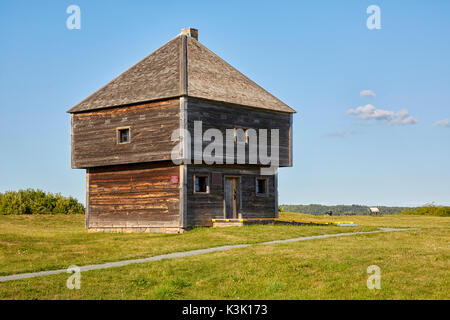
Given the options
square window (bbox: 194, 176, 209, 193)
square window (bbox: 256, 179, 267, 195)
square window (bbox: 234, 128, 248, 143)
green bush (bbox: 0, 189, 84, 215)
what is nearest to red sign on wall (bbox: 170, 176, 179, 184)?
square window (bbox: 194, 176, 209, 193)

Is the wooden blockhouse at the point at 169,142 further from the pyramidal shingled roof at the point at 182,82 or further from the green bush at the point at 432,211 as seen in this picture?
the green bush at the point at 432,211

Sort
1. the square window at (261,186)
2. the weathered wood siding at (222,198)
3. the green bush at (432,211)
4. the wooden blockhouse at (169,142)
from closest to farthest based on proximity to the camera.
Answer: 1. the wooden blockhouse at (169,142)
2. the weathered wood siding at (222,198)
3. the square window at (261,186)
4. the green bush at (432,211)

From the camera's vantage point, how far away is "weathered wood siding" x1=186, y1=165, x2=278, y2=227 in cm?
2856

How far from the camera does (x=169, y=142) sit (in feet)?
91.6

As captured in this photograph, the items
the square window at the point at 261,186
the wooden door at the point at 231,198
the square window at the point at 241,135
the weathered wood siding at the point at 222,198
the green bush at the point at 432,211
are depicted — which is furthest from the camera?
the green bush at the point at 432,211

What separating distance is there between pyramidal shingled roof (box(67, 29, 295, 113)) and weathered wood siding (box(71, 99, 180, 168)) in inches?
18.8

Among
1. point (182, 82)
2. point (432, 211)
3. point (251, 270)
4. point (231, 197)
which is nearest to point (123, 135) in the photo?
point (182, 82)

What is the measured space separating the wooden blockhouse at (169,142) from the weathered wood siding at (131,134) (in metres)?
0.05

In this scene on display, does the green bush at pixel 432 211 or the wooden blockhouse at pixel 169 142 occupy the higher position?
the wooden blockhouse at pixel 169 142

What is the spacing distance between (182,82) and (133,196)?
6.77m

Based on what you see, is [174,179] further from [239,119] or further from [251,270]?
[251,270]

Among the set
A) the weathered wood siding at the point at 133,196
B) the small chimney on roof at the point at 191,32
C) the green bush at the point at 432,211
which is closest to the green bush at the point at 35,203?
the weathered wood siding at the point at 133,196

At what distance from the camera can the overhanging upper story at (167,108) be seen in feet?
92.8

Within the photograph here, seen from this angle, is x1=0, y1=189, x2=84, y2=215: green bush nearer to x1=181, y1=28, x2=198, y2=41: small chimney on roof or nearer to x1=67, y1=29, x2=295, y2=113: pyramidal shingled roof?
x1=67, y1=29, x2=295, y2=113: pyramidal shingled roof
